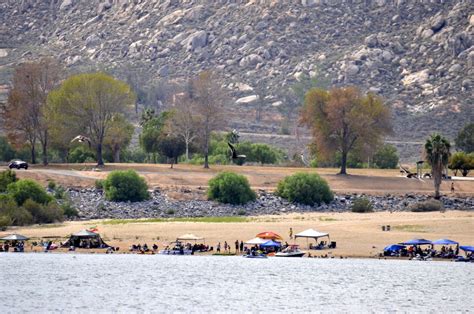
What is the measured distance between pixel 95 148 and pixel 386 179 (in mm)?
27674

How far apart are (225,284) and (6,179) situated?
37720 millimetres

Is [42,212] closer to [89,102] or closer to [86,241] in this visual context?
[86,241]

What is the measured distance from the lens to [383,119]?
107 metres

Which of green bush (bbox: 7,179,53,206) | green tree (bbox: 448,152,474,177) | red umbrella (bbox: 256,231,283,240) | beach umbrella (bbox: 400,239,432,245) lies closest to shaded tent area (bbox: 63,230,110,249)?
red umbrella (bbox: 256,231,283,240)

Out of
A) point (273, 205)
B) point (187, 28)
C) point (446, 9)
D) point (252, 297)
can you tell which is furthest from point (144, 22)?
point (252, 297)

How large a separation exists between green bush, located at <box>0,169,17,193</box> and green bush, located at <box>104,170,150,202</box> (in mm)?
7488

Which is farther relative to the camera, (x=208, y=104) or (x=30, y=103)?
(x=30, y=103)

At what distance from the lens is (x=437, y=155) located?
9519 cm

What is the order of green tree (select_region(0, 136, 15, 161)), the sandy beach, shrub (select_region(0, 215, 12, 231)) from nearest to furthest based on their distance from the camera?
the sandy beach
shrub (select_region(0, 215, 12, 231))
green tree (select_region(0, 136, 15, 161))

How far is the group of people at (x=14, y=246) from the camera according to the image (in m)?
71.1

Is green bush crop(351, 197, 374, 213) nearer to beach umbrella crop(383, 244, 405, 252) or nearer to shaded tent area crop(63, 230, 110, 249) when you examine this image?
beach umbrella crop(383, 244, 405, 252)

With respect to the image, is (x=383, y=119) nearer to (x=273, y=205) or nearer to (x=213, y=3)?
(x=273, y=205)

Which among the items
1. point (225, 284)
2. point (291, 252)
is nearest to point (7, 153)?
point (291, 252)

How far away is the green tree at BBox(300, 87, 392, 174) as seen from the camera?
345ft
